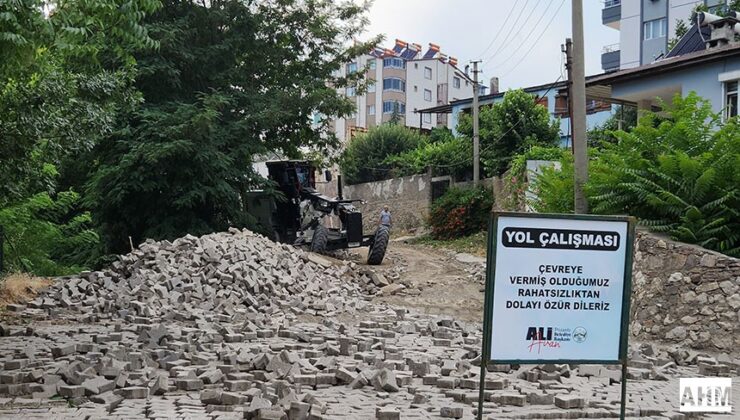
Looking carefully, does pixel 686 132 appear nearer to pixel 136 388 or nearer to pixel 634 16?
pixel 136 388

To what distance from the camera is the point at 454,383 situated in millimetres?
7832

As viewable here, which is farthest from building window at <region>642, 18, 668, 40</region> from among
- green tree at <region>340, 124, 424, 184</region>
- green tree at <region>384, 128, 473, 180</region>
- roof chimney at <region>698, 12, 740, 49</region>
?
roof chimney at <region>698, 12, 740, 49</region>

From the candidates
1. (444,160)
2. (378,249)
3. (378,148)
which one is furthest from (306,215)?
(378,148)

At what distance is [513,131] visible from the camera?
36438 mm

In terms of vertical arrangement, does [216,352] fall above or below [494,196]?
below

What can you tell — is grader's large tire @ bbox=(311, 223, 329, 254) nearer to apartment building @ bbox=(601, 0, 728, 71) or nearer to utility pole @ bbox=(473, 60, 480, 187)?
utility pole @ bbox=(473, 60, 480, 187)

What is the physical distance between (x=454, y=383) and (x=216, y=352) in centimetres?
332

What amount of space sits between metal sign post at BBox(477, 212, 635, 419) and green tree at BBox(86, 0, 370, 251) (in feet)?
54.5

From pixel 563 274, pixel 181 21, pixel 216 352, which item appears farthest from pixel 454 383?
pixel 181 21

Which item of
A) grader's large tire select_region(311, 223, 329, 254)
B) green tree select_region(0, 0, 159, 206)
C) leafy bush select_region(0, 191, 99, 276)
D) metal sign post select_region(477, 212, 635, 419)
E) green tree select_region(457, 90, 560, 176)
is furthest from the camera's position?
green tree select_region(457, 90, 560, 176)

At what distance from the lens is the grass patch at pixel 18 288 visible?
15039 millimetres

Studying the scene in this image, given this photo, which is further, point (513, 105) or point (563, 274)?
point (513, 105)

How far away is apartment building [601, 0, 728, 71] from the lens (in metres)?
A: 47.6

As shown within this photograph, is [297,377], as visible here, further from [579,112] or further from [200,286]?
[579,112]
